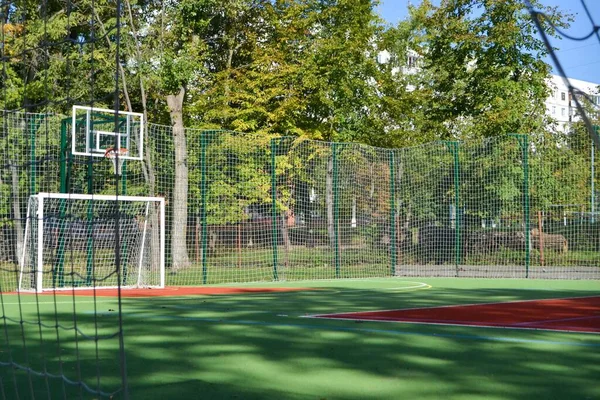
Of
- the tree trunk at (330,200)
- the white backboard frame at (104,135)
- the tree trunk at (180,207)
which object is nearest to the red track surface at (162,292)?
the tree trunk at (180,207)

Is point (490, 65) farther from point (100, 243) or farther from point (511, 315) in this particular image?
point (511, 315)

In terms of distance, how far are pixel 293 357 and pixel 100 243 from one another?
28.3 feet

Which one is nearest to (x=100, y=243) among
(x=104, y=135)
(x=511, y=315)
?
(x=104, y=135)

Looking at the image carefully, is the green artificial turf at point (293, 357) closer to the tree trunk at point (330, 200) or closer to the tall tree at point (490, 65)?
the tree trunk at point (330, 200)

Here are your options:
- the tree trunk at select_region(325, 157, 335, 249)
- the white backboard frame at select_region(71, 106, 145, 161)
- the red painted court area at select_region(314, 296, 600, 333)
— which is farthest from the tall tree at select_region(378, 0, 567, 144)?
the red painted court area at select_region(314, 296, 600, 333)

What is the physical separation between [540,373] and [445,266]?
10979mm

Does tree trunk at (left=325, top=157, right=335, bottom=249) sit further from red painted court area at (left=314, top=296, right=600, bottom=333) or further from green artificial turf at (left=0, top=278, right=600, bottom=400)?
green artificial turf at (left=0, top=278, right=600, bottom=400)

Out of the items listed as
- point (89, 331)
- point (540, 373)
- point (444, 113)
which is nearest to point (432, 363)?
point (540, 373)

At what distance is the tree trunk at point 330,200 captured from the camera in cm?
1526

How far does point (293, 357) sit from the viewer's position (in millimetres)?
4973

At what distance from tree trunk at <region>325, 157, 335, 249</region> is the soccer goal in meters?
3.29

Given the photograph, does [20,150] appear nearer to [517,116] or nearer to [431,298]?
[431,298]

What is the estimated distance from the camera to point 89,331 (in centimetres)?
621

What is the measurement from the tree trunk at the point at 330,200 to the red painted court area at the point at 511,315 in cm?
647
